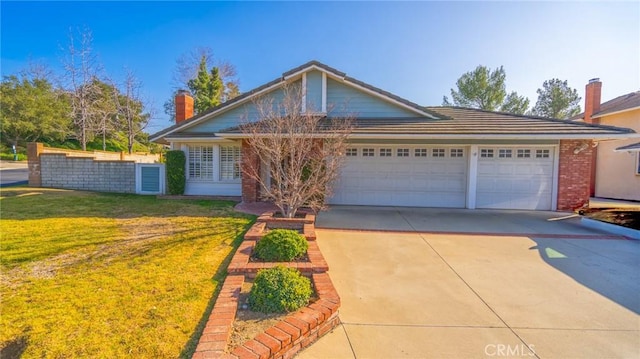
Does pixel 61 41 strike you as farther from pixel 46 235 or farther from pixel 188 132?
pixel 46 235

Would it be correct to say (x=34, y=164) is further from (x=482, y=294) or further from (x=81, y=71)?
(x=482, y=294)

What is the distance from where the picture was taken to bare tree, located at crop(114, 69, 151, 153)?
2370 cm

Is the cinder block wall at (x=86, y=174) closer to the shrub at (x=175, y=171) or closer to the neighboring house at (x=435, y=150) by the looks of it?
the shrub at (x=175, y=171)

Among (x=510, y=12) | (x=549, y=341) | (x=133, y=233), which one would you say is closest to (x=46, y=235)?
(x=133, y=233)

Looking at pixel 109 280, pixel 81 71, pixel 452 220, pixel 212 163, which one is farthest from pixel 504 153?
pixel 81 71

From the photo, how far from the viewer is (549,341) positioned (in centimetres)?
289

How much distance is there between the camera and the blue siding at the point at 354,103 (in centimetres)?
1110

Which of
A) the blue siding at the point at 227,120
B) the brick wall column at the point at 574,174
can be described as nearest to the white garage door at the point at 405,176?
the brick wall column at the point at 574,174

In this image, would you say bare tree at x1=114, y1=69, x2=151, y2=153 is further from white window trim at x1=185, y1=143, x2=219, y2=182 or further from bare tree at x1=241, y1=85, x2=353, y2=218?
bare tree at x1=241, y1=85, x2=353, y2=218

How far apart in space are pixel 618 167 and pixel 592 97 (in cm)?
404

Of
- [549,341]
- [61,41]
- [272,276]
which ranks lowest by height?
[549,341]

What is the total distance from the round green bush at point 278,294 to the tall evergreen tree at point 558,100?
38140 mm

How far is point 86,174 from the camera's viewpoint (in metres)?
13.6

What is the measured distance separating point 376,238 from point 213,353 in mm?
4693
